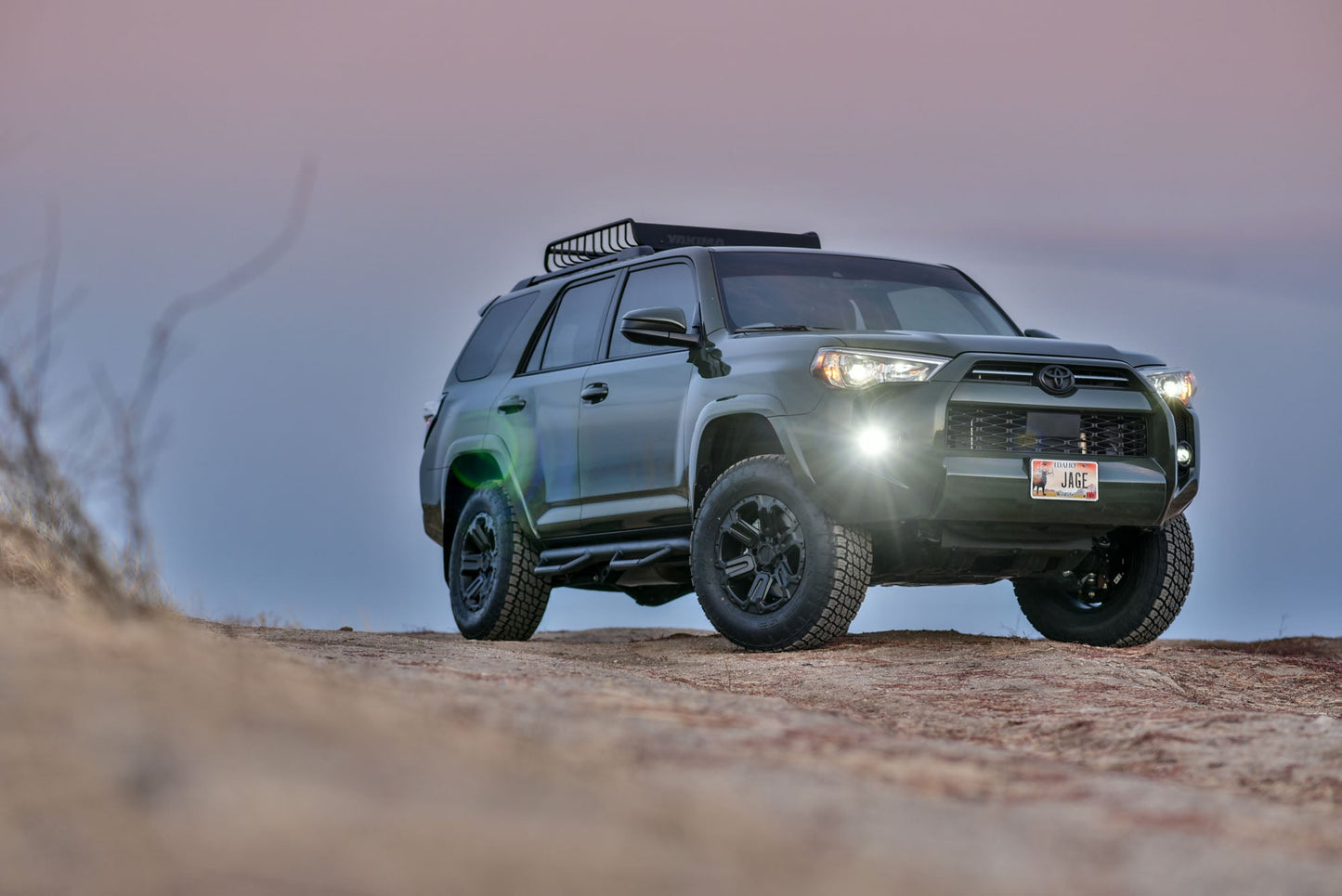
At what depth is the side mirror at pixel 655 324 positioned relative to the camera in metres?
7.81

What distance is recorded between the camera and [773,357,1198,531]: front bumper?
24.3 ft

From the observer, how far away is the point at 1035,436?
25.1ft

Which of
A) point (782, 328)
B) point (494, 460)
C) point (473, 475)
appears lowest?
point (473, 475)

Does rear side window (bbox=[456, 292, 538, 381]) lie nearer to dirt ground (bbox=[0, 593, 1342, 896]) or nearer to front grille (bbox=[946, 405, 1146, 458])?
front grille (bbox=[946, 405, 1146, 458])

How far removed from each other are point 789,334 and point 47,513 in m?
3.77

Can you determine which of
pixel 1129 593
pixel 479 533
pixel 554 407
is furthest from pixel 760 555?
pixel 479 533

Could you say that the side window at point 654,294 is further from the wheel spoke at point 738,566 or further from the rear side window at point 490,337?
the wheel spoke at point 738,566

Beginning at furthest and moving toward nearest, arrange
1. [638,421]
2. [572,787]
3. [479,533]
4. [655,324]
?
[479,533] < [638,421] < [655,324] < [572,787]

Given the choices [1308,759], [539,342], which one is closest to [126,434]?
[1308,759]

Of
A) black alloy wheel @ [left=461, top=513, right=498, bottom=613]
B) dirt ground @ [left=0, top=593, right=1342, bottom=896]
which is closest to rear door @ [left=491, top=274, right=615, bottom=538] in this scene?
black alloy wheel @ [left=461, top=513, right=498, bottom=613]

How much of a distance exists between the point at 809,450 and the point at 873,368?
19.4 inches

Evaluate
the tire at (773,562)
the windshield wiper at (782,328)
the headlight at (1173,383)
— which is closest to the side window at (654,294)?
the windshield wiper at (782,328)

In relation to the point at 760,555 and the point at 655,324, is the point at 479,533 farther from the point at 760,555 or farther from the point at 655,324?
the point at 655,324

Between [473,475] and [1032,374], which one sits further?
[473,475]
